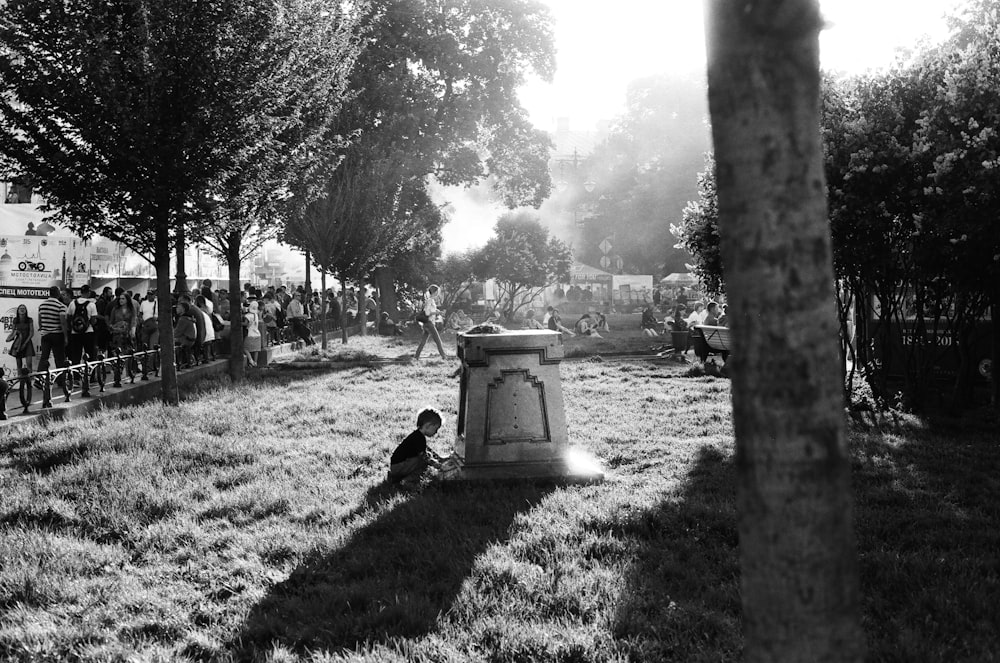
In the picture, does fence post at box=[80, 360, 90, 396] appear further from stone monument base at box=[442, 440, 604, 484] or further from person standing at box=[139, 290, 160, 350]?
stone monument base at box=[442, 440, 604, 484]

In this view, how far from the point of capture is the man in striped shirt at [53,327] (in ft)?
46.5

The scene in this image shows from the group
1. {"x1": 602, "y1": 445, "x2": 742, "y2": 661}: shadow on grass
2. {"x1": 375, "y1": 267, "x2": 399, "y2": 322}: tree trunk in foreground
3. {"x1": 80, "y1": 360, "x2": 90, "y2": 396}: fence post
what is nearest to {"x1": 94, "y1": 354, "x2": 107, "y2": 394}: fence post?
{"x1": 80, "y1": 360, "x2": 90, "y2": 396}: fence post

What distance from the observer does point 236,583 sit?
494 centimetres

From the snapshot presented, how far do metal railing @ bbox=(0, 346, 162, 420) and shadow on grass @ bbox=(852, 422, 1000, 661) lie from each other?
29.3ft

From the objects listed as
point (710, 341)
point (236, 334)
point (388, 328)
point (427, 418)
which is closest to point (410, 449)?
point (427, 418)

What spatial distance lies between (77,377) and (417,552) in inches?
370

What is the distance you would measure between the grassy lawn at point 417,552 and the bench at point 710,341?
758 cm

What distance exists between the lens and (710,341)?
17328 millimetres

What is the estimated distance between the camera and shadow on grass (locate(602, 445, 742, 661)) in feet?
12.9

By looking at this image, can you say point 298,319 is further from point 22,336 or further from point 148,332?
point 22,336

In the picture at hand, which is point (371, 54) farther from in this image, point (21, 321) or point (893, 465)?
point (893, 465)

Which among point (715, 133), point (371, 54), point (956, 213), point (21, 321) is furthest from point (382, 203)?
point (715, 133)

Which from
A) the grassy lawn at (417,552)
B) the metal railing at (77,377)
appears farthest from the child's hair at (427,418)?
the metal railing at (77,377)

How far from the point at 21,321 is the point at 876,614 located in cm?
1430
